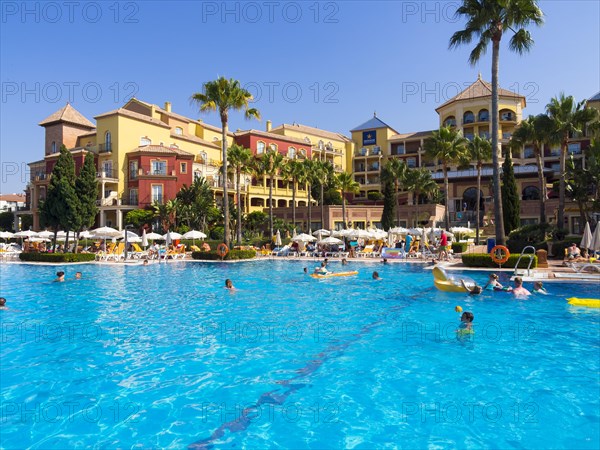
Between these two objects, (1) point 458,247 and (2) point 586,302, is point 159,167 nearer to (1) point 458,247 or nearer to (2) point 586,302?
(1) point 458,247

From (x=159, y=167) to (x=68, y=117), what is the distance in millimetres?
16032

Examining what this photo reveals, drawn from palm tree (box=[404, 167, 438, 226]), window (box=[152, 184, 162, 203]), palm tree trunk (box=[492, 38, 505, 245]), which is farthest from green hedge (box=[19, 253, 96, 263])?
palm tree (box=[404, 167, 438, 226])

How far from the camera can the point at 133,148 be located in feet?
159

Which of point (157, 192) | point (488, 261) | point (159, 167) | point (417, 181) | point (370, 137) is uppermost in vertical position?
point (370, 137)

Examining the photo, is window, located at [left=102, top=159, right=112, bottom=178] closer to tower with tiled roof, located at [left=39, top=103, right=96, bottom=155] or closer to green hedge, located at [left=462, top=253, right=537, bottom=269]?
tower with tiled roof, located at [left=39, top=103, right=96, bottom=155]

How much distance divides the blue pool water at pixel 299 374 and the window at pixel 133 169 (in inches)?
1355

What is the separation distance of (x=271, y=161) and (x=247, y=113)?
46.0 feet

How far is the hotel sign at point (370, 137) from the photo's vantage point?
243 ft

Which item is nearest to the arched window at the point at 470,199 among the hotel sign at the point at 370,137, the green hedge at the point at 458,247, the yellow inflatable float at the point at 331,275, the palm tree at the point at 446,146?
the palm tree at the point at 446,146

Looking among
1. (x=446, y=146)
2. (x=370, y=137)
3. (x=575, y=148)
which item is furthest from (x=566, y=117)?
(x=370, y=137)

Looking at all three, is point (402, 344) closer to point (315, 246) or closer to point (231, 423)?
point (231, 423)

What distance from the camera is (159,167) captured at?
47844mm

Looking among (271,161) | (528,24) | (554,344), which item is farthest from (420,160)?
(554,344)

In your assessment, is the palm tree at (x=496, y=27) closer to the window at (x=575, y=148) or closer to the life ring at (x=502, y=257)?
the life ring at (x=502, y=257)
